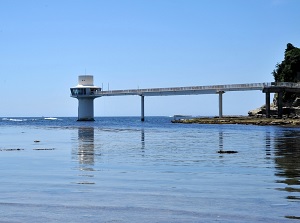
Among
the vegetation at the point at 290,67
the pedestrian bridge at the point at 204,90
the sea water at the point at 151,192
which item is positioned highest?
the vegetation at the point at 290,67

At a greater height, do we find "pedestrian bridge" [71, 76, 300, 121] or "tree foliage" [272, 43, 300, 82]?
"tree foliage" [272, 43, 300, 82]

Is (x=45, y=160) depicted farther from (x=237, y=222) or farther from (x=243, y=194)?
(x=237, y=222)

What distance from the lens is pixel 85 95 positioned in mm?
169125

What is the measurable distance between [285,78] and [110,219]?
146498 mm

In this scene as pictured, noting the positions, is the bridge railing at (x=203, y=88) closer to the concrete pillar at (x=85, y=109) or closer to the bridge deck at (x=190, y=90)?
the bridge deck at (x=190, y=90)

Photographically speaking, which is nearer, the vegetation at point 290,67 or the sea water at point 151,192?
the sea water at point 151,192

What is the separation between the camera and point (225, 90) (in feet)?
421

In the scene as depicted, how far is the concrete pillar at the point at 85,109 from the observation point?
170 metres

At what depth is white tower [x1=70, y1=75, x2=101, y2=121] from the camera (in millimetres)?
170000

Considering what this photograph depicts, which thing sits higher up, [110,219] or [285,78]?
[285,78]

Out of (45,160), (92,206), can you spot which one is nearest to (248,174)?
(92,206)

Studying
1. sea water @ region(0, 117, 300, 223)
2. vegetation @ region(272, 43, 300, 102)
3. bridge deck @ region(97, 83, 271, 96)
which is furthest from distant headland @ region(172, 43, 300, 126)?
sea water @ region(0, 117, 300, 223)

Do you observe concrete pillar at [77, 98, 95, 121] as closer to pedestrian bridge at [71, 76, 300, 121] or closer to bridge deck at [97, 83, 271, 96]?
pedestrian bridge at [71, 76, 300, 121]

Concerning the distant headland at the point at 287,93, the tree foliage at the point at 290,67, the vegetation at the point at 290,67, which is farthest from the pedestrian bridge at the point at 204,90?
the tree foliage at the point at 290,67
